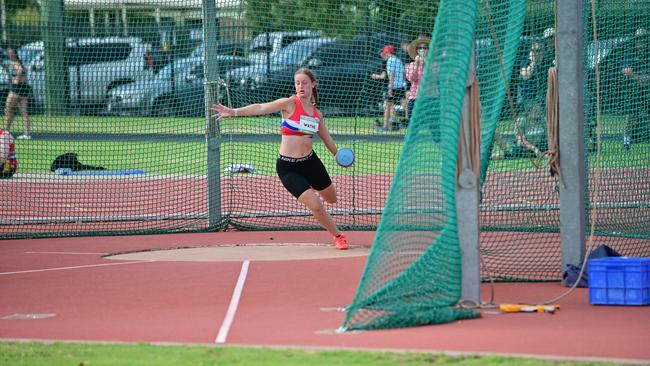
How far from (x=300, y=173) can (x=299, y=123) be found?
0.55m

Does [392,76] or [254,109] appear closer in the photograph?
[254,109]

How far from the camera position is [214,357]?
22.1 ft

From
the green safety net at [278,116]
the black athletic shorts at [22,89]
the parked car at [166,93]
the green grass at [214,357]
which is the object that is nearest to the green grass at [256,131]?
the green safety net at [278,116]

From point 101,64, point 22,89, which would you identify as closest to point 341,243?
point 101,64

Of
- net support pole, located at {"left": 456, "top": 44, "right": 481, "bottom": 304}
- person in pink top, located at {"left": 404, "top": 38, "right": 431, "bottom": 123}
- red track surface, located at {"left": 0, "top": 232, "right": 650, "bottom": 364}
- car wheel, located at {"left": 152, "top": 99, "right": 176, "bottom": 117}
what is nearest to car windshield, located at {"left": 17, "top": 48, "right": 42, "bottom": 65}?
→ car wheel, located at {"left": 152, "top": 99, "right": 176, "bottom": 117}

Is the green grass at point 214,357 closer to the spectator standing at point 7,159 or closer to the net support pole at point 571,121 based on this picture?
the net support pole at point 571,121

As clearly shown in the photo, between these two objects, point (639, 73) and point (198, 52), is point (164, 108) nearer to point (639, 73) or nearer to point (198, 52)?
point (198, 52)

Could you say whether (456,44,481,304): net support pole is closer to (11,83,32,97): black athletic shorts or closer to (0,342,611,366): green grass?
(0,342,611,366): green grass

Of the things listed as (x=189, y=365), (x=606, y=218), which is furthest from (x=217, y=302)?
(x=606, y=218)

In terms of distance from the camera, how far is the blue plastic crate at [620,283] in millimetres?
8656

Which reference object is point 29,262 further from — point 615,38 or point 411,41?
point 615,38

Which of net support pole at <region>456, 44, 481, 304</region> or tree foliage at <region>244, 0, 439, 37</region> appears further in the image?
tree foliage at <region>244, 0, 439, 37</region>

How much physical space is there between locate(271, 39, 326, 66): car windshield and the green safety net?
0.03 meters

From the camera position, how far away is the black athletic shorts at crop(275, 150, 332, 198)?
12.1m
